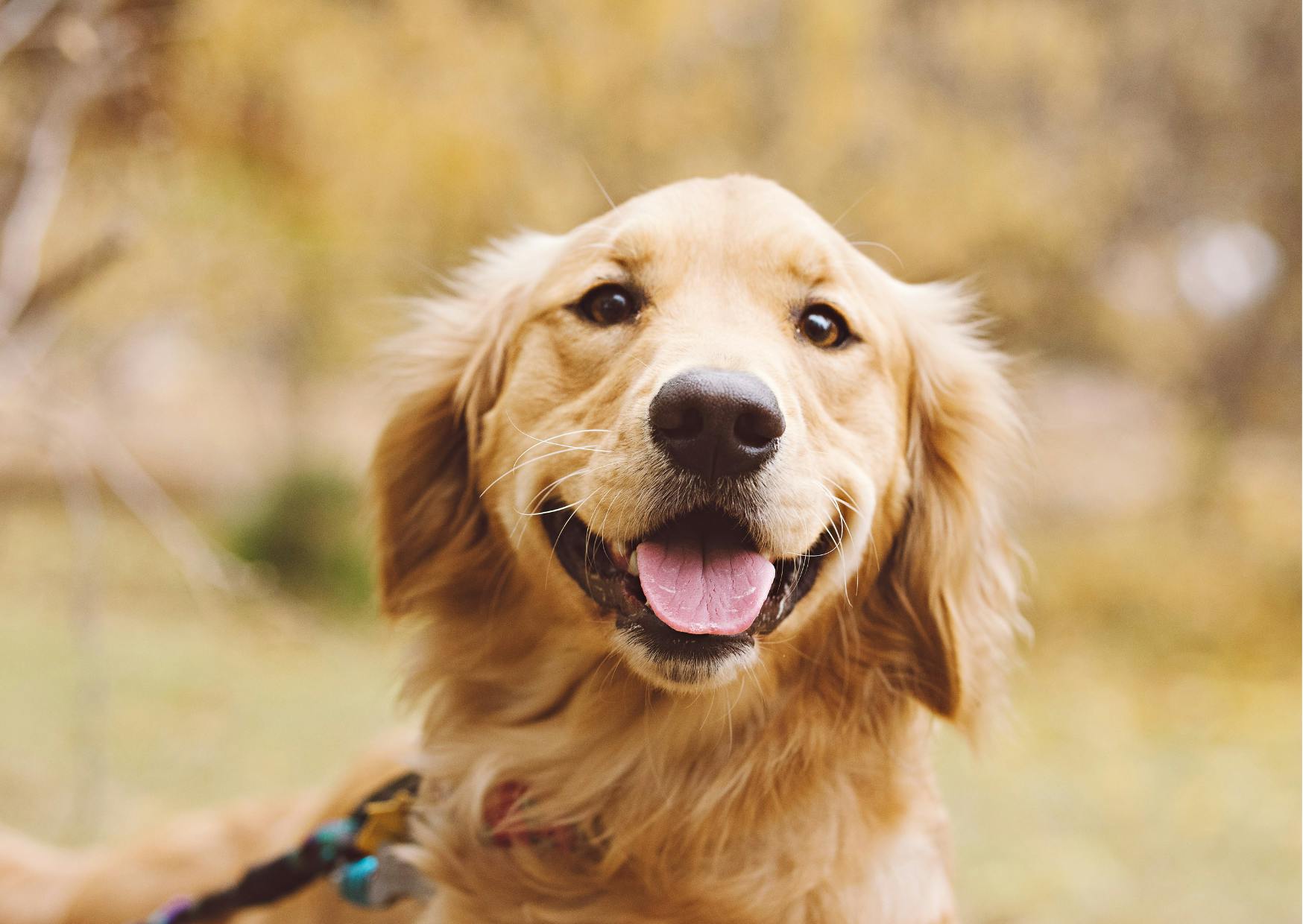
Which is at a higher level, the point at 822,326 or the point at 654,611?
the point at 822,326

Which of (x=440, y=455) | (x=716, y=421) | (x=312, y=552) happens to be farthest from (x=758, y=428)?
(x=312, y=552)

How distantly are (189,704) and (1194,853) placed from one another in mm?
5859

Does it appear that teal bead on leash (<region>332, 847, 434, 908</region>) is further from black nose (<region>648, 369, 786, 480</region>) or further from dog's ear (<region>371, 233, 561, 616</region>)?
black nose (<region>648, 369, 786, 480</region>)

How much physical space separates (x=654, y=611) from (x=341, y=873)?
95 cm

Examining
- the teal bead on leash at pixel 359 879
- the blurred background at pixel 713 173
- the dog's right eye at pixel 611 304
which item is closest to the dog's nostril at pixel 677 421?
the dog's right eye at pixel 611 304

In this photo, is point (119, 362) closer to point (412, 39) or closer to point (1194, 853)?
point (412, 39)

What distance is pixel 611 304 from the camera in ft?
7.54

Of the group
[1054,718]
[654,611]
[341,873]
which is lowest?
[1054,718]

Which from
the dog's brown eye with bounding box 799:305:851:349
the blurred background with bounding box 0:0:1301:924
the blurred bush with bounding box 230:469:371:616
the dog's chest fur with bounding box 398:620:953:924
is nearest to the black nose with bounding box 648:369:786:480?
the dog's brown eye with bounding box 799:305:851:349

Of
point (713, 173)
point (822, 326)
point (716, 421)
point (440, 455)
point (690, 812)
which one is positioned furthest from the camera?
point (713, 173)

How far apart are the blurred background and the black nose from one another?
1001mm

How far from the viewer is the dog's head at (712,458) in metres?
1.92

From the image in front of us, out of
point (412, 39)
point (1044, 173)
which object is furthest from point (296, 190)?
point (1044, 173)

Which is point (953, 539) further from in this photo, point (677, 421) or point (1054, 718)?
point (1054, 718)
